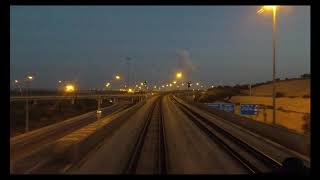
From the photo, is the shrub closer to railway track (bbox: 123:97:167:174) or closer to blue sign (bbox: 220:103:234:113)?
blue sign (bbox: 220:103:234:113)

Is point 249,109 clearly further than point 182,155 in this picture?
Yes

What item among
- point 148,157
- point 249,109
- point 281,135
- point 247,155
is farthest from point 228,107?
point 148,157

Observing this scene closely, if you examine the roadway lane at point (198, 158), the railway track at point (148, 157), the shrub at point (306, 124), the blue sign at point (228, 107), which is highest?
the blue sign at point (228, 107)

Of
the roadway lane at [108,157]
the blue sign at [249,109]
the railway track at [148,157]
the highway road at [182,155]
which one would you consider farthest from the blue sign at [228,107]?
the roadway lane at [108,157]

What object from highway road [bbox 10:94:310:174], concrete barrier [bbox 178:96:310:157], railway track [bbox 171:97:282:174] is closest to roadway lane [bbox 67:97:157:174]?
highway road [bbox 10:94:310:174]

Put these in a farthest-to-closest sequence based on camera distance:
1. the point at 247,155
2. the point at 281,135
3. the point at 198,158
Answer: the point at 281,135 → the point at 247,155 → the point at 198,158

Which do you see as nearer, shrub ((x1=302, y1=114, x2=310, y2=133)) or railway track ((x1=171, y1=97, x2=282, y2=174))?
railway track ((x1=171, y1=97, x2=282, y2=174))

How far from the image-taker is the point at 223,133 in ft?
158

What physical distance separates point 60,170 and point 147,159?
25.1 ft

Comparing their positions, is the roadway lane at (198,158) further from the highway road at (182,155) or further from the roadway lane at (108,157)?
the roadway lane at (108,157)

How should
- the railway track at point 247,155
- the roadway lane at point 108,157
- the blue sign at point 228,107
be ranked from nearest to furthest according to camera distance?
the roadway lane at point 108,157, the railway track at point 247,155, the blue sign at point 228,107

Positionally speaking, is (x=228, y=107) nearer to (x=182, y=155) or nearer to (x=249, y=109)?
(x=249, y=109)
